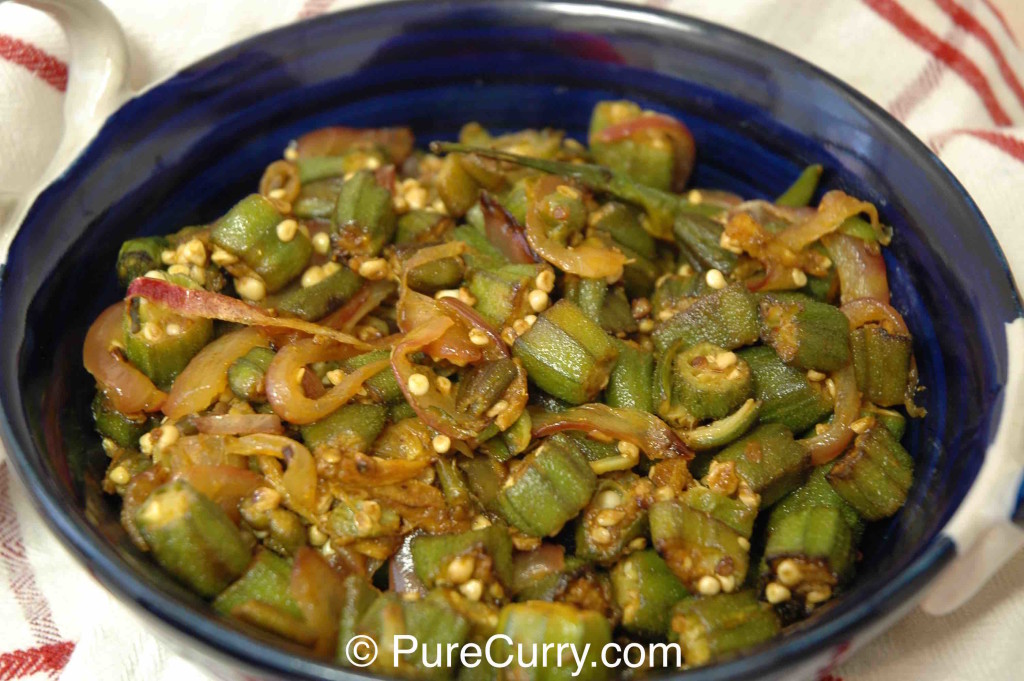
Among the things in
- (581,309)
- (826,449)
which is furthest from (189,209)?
(826,449)

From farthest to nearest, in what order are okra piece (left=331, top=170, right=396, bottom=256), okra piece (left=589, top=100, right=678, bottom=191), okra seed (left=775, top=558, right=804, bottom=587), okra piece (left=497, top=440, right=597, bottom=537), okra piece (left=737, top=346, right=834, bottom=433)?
okra piece (left=589, top=100, right=678, bottom=191), okra piece (left=331, top=170, right=396, bottom=256), okra piece (left=737, top=346, right=834, bottom=433), okra piece (left=497, top=440, right=597, bottom=537), okra seed (left=775, top=558, right=804, bottom=587)

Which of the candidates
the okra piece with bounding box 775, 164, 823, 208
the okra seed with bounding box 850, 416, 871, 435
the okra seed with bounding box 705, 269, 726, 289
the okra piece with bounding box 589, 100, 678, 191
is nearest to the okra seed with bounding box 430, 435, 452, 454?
the okra seed with bounding box 705, 269, 726, 289

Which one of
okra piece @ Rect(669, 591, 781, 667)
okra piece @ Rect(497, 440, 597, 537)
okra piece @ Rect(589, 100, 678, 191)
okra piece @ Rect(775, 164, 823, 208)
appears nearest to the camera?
okra piece @ Rect(669, 591, 781, 667)

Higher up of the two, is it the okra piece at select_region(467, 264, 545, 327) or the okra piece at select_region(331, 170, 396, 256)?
the okra piece at select_region(467, 264, 545, 327)

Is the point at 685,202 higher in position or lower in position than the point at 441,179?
higher

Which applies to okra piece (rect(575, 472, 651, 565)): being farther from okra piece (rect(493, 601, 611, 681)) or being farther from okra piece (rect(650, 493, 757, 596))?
okra piece (rect(493, 601, 611, 681))

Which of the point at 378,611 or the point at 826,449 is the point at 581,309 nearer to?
the point at 826,449
